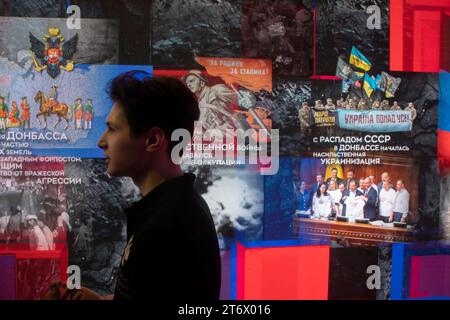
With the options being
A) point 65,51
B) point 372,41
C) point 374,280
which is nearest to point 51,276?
point 65,51

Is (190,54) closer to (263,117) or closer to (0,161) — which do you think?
(263,117)

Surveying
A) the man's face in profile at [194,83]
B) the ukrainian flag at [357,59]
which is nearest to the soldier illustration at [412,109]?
the ukrainian flag at [357,59]

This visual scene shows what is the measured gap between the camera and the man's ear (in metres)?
1.42

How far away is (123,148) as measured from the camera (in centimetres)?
145

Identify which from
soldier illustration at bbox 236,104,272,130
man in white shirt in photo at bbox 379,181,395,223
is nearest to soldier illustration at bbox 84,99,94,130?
soldier illustration at bbox 236,104,272,130

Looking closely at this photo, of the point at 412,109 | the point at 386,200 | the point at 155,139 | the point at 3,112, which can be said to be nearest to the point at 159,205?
the point at 155,139

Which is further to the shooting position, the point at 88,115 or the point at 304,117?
the point at 304,117

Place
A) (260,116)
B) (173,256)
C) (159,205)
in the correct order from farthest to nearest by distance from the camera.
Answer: (260,116)
(159,205)
(173,256)

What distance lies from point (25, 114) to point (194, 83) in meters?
0.99

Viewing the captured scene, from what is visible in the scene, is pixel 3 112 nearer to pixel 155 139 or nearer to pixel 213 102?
pixel 213 102

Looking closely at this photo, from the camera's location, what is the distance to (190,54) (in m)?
2.52

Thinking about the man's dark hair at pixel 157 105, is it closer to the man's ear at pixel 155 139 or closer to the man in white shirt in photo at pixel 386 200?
the man's ear at pixel 155 139

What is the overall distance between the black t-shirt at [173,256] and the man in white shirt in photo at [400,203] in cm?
174

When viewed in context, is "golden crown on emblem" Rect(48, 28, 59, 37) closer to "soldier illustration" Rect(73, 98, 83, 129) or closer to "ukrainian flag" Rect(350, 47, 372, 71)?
"soldier illustration" Rect(73, 98, 83, 129)
